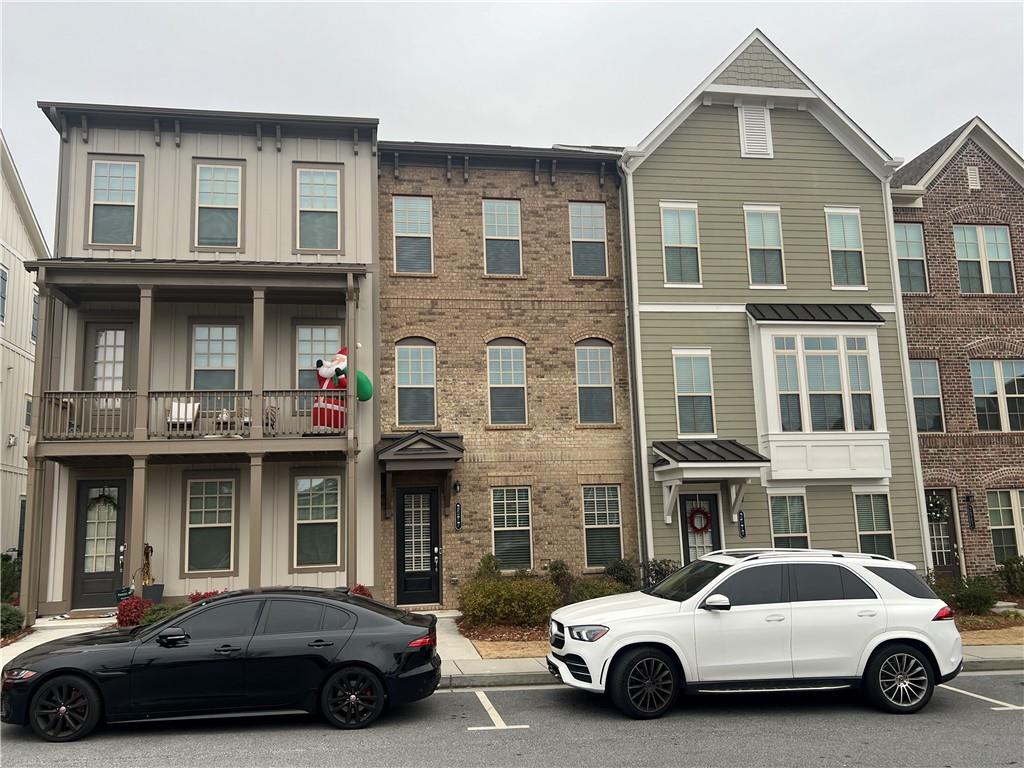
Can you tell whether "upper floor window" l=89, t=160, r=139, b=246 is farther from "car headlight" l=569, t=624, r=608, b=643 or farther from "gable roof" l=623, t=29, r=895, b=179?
"car headlight" l=569, t=624, r=608, b=643

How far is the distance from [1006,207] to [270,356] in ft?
58.7

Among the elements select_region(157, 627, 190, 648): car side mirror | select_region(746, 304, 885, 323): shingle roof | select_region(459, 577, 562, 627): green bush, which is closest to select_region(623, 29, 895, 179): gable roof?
select_region(746, 304, 885, 323): shingle roof

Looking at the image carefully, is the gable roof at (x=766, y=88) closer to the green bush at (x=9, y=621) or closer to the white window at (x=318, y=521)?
the white window at (x=318, y=521)

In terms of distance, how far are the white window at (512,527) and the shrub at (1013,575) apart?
10515 mm

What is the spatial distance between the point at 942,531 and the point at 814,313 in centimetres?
609

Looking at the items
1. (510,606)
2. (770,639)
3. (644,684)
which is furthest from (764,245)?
(644,684)

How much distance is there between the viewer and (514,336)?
667 inches

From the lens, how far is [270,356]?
52.6ft

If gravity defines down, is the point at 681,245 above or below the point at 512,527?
above

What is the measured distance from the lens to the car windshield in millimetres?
8945

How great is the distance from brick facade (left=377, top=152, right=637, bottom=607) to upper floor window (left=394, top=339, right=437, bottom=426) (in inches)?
6.1

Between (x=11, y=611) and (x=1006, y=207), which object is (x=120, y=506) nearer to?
(x=11, y=611)

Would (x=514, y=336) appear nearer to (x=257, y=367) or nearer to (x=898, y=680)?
(x=257, y=367)

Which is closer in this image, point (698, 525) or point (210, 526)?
point (210, 526)
